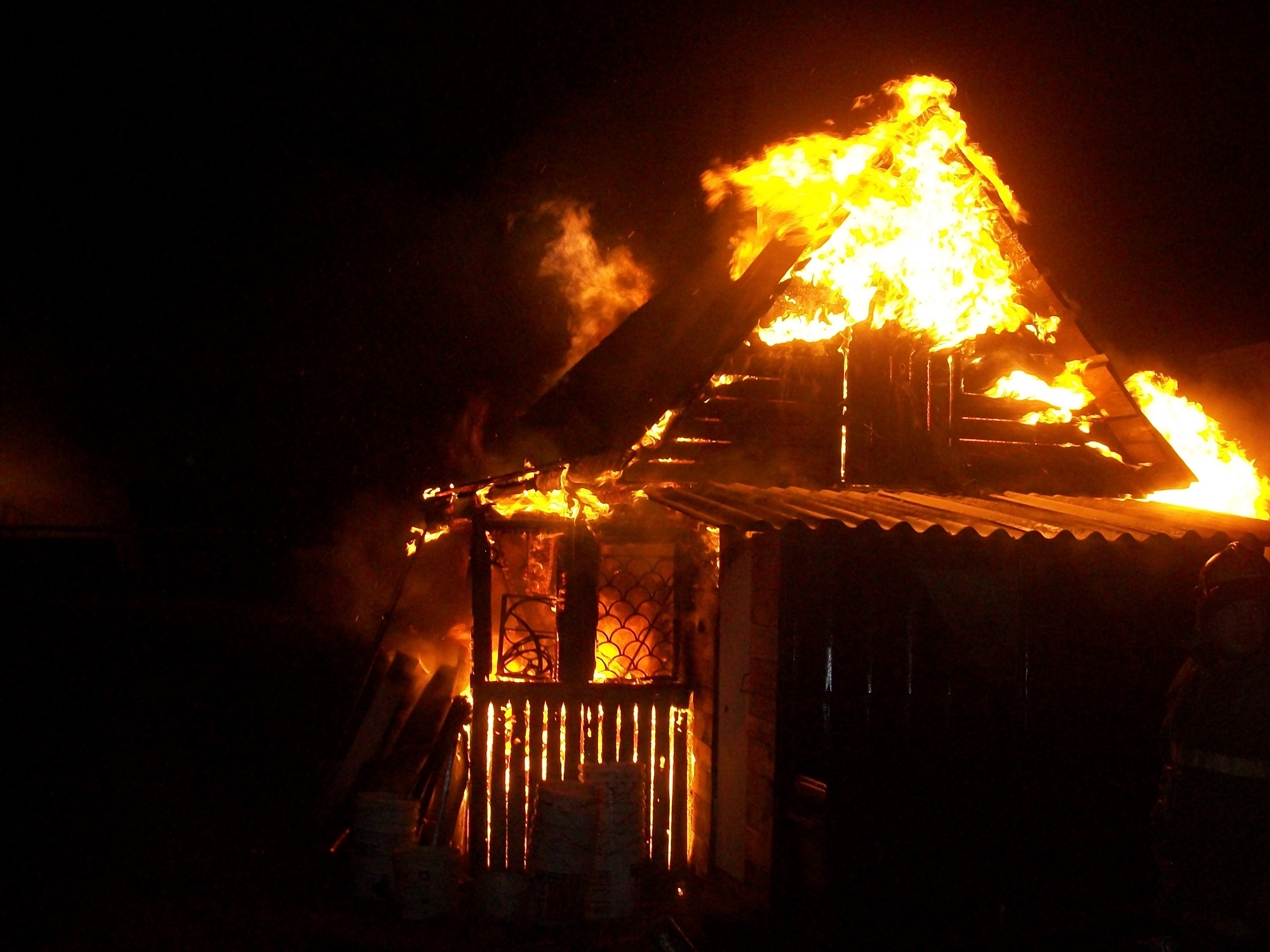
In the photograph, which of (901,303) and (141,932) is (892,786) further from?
(141,932)

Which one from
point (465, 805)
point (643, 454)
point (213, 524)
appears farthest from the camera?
point (213, 524)

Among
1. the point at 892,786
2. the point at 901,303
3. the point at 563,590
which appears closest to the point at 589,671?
the point at 563,590

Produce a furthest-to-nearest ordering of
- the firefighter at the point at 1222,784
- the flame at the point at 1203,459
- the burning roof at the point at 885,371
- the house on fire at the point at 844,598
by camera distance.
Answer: the flame at the point at 1203,459, the burning roof at the point at 885,371, the house on fire at the point at 844,598, the firefighter at the point at 1222,784

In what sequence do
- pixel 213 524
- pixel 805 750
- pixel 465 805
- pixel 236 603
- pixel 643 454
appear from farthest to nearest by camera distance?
pixel 213 524 → pixel 236 603 → pixel 465 805 → pixel 643 454 → pixel 805 750

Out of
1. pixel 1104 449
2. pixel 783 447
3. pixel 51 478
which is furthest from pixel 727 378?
pixel 51 478

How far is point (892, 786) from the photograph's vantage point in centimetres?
709

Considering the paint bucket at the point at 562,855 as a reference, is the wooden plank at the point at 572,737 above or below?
above

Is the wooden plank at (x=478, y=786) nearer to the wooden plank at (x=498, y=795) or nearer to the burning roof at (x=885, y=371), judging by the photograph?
the wooden plank at (x=498, y=795)

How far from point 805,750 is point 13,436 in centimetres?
3467

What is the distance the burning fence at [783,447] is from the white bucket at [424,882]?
409mm

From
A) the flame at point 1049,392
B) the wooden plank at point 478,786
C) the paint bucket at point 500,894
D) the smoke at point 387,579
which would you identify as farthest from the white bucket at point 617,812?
the flame at point 1049,392

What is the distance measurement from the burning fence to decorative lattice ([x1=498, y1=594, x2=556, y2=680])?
29 mm

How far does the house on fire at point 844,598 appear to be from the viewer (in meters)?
7.11

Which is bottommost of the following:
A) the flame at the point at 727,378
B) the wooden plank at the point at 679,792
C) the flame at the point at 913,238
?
the wooden plank at the point at 679,792
